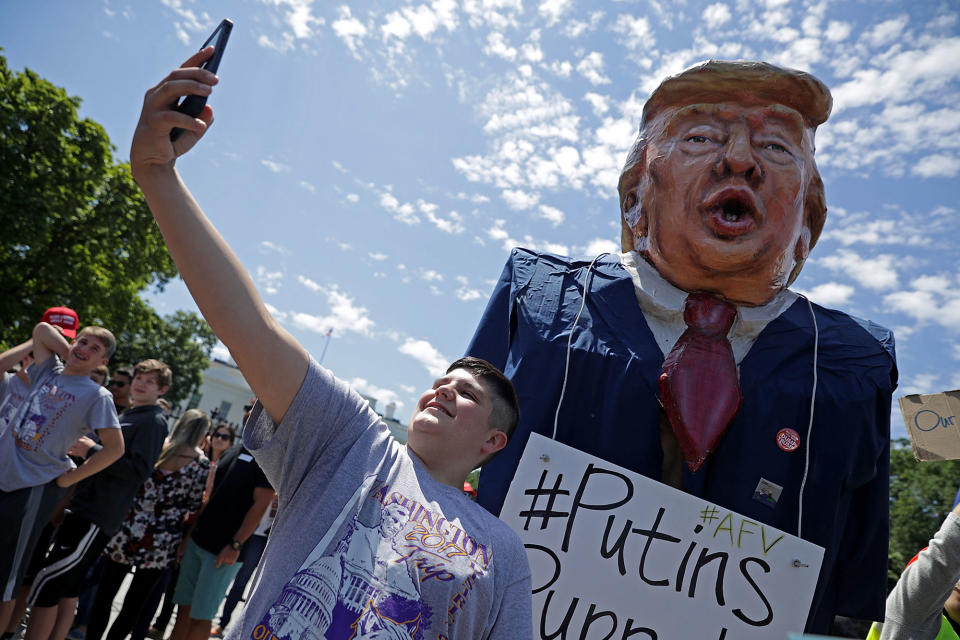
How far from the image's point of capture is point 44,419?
3.44 m

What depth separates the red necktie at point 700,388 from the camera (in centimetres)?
244

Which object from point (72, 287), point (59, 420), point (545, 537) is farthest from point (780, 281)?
point (72, 287)

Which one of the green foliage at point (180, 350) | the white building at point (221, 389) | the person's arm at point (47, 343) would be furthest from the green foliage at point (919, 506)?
the white building at point (221, 389)

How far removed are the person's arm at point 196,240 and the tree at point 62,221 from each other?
1432cm

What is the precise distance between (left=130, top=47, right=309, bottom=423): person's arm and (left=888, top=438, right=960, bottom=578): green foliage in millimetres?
21665

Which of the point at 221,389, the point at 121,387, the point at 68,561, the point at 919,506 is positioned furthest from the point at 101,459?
the point at 221,389

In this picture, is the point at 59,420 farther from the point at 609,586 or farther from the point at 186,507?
the point at 609,586

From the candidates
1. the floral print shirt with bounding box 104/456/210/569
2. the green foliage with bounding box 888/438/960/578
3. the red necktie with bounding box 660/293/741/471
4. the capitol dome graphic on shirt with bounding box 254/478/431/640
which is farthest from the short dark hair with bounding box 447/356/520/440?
the green foliage with bounding box 888/438/960/578

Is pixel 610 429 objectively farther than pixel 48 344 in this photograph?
No

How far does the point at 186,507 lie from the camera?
4289 millimetres

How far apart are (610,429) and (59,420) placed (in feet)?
9.41

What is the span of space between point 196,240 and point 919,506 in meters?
24.0

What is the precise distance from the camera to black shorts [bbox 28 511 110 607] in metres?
3.49

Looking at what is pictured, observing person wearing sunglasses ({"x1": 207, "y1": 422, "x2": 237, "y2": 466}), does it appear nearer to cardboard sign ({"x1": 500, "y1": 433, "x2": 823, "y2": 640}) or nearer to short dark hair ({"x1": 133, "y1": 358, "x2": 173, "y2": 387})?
short dark hair ({"x1": 133, "y1": 358, "x2": 173, "y2": 387})
